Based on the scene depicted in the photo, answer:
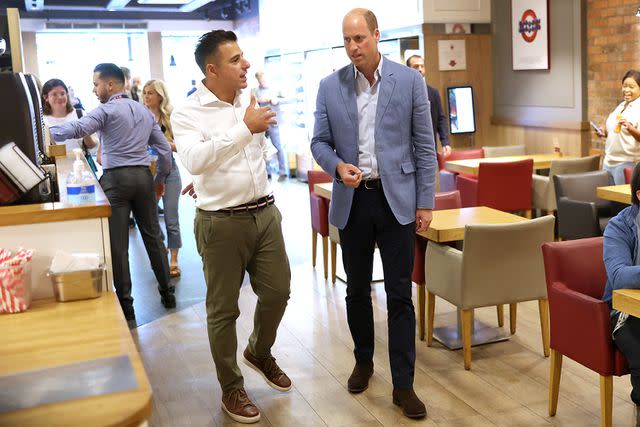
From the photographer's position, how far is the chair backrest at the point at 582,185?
20.4 feet

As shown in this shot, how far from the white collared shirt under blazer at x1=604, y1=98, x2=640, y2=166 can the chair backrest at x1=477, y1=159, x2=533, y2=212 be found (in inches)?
26.7

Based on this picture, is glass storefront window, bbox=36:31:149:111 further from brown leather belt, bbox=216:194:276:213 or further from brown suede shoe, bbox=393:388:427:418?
brown suede shoe, bbox=393:388:427:418

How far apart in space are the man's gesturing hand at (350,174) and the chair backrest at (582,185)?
3.07 meters

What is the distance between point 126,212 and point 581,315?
3.31m

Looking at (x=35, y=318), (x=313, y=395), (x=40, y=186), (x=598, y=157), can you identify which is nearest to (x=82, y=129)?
(x=40, y=186)

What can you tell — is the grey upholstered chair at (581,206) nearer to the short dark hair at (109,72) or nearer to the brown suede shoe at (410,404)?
the brown suede shoe at (410,404)

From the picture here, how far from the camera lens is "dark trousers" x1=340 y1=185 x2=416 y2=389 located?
3719 millimetres

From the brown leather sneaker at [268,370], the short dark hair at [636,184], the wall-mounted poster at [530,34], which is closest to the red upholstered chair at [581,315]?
the short dark hair at [636,184]

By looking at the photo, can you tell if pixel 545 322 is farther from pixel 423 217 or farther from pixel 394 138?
pixel 394 138

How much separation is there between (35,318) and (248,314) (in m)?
3.10

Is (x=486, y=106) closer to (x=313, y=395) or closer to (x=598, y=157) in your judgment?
(x=598, y=157)

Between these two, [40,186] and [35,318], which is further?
[40,186]

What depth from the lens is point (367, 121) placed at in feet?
12.2

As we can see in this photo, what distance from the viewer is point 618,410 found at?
12.4ft
